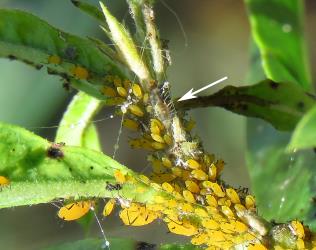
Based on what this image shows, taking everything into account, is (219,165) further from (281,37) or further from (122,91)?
(281,37)

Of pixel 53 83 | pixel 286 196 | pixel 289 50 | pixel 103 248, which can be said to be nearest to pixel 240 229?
pixel 103 248

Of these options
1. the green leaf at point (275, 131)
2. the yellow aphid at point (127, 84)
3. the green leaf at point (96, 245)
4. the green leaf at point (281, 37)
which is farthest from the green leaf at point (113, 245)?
the green leaf at point (281, 37)

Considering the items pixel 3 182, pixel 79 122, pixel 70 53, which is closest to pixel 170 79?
pixel 79 122

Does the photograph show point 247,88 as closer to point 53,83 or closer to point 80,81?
point 80,81

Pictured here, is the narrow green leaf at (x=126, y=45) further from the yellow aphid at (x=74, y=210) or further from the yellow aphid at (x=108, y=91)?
the yellow aphid at (x=74, y=210)

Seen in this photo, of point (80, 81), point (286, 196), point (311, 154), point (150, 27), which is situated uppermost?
point (150, 27)
